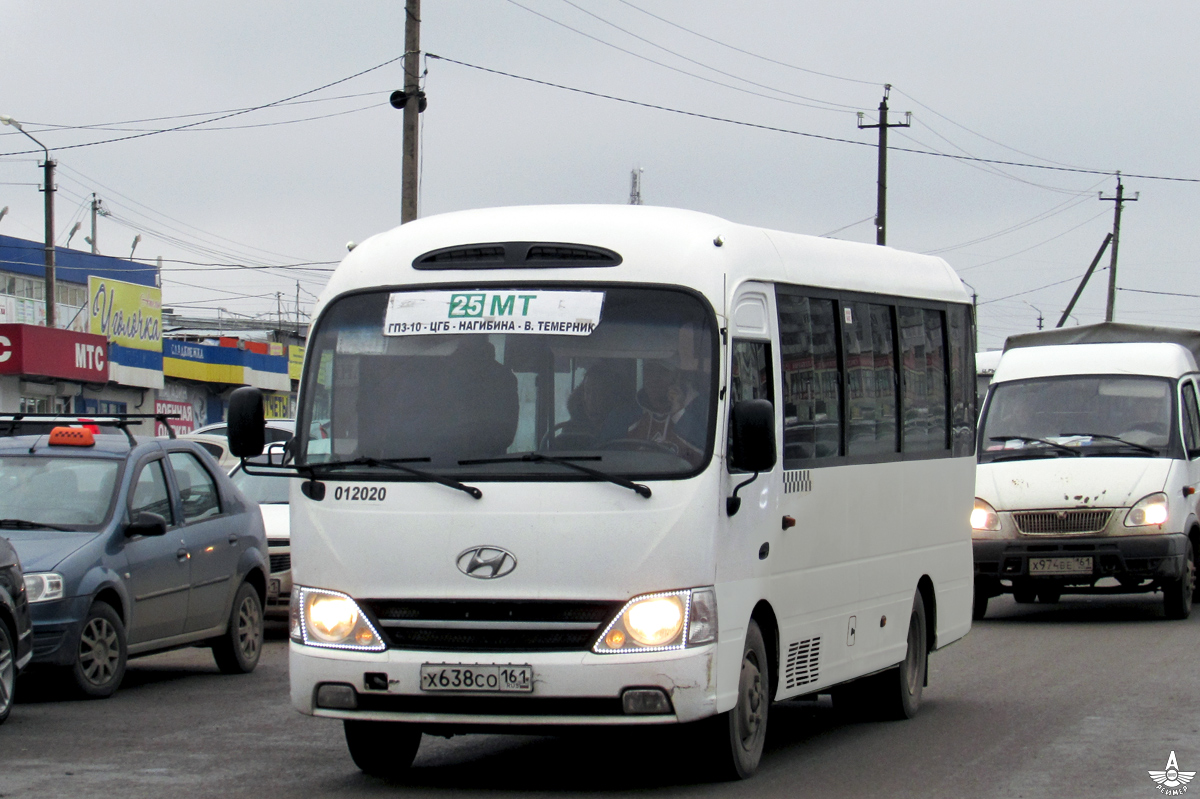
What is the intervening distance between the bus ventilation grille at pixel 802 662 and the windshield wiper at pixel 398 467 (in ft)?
6.69

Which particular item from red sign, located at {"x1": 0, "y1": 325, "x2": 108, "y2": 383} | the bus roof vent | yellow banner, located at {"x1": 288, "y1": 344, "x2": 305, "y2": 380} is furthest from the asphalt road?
yellow banner, located at {"x1": 288, "y1": 344, "x2": 305, "y2": 380}

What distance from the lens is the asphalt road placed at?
7.97m

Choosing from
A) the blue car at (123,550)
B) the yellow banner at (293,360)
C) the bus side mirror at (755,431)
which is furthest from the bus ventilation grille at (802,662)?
the yellow banner at (293,360)

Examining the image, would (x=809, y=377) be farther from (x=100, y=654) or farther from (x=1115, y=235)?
(x=1115, y=235)

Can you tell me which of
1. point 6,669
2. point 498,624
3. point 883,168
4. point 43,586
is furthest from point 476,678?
point 883,168

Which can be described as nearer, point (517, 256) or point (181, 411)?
point (517, 256)

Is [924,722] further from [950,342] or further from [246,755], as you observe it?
[246,755]

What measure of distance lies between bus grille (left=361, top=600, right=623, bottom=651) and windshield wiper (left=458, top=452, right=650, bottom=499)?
48 cm

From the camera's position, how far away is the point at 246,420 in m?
7.77

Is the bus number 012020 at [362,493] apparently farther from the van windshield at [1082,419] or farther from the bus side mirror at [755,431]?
the van windshield at [1082,419]

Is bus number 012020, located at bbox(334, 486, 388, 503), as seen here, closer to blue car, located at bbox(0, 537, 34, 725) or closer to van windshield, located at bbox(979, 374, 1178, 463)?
blue car, located at bbox(0, 537, 34, 725)

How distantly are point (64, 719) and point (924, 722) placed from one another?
5024 millimetres

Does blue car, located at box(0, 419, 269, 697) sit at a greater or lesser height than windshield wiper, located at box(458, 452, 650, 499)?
lesser

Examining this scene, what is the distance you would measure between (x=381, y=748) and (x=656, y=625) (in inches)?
68.2
